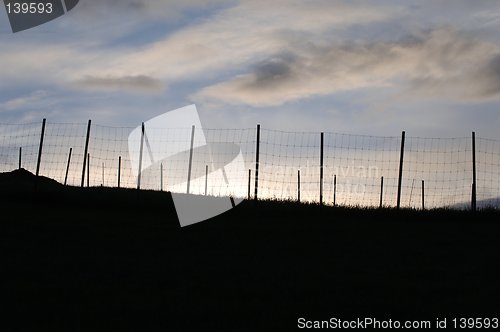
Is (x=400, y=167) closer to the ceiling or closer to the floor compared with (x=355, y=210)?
closer to the ceiling

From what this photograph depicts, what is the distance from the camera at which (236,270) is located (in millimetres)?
10359

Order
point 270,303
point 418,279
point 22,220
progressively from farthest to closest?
point 22,220, point 418,279, point 270,303

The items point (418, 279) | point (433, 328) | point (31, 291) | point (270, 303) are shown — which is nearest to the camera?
point (433, 328)

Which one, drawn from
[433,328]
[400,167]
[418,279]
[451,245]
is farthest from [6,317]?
[400,167]

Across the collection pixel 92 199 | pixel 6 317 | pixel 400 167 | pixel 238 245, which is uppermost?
pixel 400 167

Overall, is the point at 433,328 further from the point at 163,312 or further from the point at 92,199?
the point at 92,199

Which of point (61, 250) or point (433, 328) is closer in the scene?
point (433, 328)

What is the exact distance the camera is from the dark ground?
298 inches

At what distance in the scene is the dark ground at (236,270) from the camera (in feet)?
24.8

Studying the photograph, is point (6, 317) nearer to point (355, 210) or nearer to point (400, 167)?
point (355, 210)

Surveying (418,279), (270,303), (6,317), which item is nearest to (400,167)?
(418,279)

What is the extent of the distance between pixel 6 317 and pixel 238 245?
6.39 m

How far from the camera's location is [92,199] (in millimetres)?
21953

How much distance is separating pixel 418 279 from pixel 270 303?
3.05m
